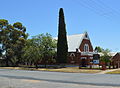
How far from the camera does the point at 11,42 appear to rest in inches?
2180

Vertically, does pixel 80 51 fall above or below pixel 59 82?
above

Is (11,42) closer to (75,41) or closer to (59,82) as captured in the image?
(75,41)

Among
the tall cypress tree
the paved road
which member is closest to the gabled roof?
the tall cypress tree

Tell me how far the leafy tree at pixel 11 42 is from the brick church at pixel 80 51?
13.2 meters

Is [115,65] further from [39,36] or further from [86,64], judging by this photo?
[39,36]

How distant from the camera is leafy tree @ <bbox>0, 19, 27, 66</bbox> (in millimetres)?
53569

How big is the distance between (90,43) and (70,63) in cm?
921

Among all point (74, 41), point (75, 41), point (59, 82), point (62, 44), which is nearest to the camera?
point (59, 82)

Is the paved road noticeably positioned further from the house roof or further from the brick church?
the house roof

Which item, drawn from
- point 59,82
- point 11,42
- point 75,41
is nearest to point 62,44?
point 75,41

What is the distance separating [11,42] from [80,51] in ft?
61.3

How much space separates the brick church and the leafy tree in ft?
43.5

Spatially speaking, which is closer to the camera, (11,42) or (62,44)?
(62,44)

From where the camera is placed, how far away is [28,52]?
44.2 metres
